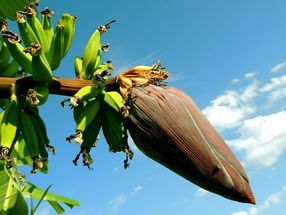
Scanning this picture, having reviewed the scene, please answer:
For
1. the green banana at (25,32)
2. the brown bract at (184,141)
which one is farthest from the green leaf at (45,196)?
the brown bract at (184,141)

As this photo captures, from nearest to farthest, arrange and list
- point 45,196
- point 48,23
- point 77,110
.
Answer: point 77,110 → point 48,23 → point 45,196

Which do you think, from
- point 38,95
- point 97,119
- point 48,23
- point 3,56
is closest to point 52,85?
point 38,95

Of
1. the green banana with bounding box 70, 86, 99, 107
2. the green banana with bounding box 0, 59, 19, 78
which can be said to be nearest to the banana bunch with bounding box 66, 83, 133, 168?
the green banana with bounding box 70, 86, 99, 107

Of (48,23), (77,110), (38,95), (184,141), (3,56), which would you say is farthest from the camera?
(3,56)

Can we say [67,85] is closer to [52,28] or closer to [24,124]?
[24,124]

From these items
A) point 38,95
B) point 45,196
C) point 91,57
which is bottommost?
point 45,196

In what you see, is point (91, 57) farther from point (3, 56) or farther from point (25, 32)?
point (3, 56)

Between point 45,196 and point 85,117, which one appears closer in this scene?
point 85,117
